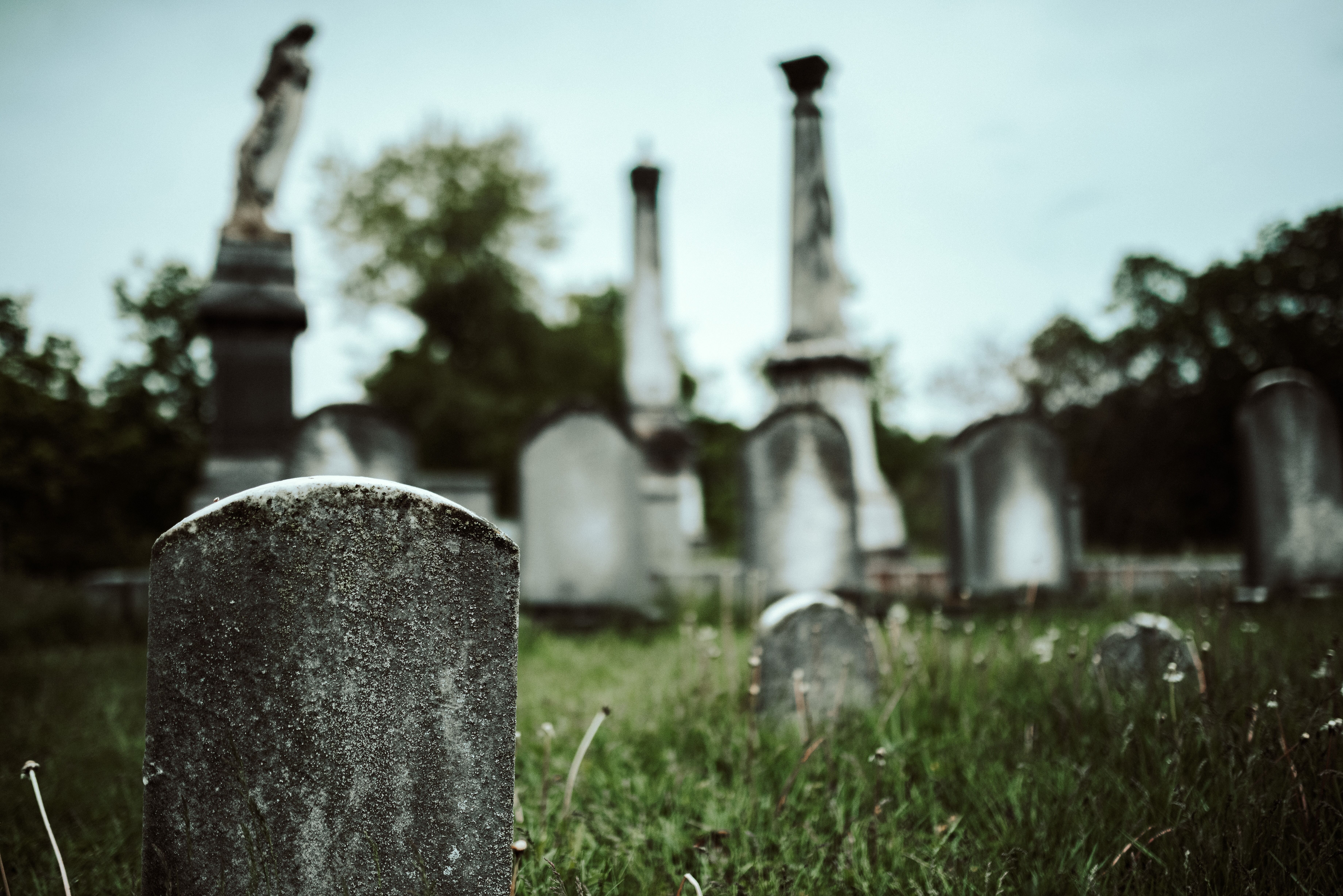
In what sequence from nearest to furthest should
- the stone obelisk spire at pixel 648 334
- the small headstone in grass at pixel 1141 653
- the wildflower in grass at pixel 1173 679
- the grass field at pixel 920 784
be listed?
the grass field at pixel 920 784, the wildflower in grass at pixel 1173 679, the small headstone in grass at pixel 1141 653, the stone obelisk spire at pixel 648 334

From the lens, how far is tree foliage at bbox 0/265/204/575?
8453mm

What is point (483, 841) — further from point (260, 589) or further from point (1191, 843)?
point (1191, 843)

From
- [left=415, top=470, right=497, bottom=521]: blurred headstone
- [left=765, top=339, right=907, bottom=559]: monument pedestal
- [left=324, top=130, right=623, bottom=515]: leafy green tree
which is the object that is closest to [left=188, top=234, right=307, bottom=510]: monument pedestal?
[left=415, top=470, right=497, bottom=521]: blurred headstone

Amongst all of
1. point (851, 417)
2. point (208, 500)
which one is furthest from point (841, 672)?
point (208, 500)

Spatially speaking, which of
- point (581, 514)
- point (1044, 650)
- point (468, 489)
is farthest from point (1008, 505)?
point (468, 489)

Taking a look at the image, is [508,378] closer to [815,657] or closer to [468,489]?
[468,489]

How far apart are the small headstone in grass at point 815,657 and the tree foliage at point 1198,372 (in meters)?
13.4

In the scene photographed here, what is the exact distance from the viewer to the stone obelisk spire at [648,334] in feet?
29.7

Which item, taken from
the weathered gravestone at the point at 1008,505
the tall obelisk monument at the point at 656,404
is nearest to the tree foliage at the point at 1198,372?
the tall obelisk monument at the point at 656,404

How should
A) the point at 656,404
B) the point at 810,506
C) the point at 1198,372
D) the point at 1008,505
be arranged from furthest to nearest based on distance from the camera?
the point at 1198,372 < the point at 656,404 < the point at 1008,505 < the point at 810,506

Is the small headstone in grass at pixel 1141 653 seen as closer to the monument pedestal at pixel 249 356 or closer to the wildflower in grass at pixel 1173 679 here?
the wildflower in grass at pixel 1173 679

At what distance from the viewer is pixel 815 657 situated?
320 centimetres

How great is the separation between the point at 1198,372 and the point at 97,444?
59.6 feet

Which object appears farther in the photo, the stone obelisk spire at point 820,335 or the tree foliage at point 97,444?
the tree foliage at point 97,444
